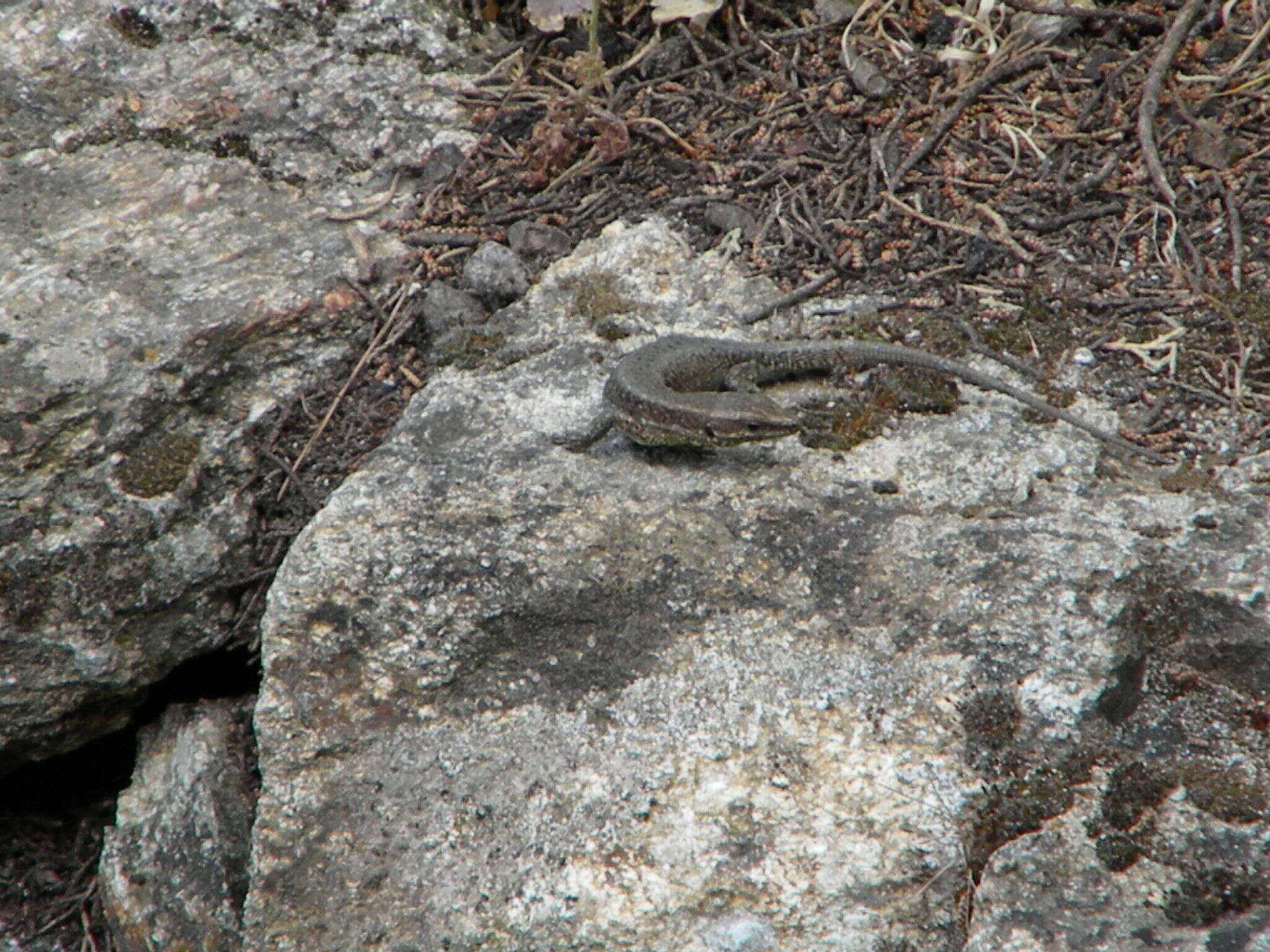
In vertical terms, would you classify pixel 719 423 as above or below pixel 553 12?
below

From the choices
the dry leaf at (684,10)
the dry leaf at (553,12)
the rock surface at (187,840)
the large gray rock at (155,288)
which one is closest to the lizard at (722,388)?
the large gray rock at (155,288)

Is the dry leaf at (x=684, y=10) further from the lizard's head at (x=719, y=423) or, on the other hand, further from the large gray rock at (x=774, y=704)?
the large gray rock at (x=774, y=704)

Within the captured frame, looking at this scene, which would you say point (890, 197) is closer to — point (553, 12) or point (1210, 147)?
point (1210, 147)

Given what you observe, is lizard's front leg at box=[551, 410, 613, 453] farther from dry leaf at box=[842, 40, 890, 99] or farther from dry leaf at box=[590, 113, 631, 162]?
dry leaf at box=[842, 40, 890, 99]

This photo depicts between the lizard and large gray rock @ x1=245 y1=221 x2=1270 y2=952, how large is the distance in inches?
6.1

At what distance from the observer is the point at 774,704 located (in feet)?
10.5

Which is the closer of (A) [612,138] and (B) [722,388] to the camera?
(B) [722,388]

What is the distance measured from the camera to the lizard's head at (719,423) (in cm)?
400

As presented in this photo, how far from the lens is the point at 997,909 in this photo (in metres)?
2.79

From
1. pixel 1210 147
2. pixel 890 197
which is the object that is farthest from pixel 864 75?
pixel 1210 147

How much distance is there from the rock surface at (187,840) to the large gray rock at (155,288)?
0.33 m

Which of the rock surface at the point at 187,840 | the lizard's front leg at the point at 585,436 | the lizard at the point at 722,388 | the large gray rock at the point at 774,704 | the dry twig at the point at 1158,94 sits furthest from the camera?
the dry twig at the point at 1158,94

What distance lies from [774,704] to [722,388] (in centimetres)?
159

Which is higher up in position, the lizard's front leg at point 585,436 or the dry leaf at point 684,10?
the dry leaf at point 684,10
